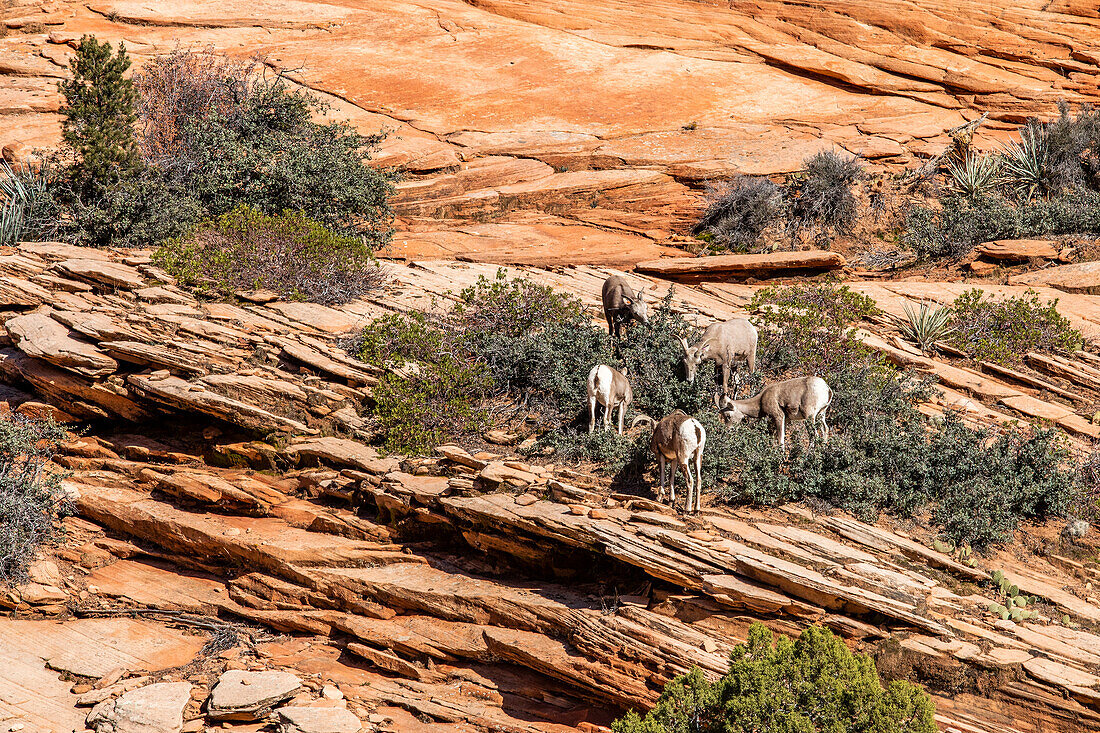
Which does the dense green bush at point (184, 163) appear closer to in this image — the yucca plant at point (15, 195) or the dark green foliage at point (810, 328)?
the yucca plant at point (15, 195)

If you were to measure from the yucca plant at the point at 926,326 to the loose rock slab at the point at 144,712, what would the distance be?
1133cm

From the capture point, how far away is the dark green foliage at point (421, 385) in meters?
11.0

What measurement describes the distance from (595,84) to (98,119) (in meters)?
12.0

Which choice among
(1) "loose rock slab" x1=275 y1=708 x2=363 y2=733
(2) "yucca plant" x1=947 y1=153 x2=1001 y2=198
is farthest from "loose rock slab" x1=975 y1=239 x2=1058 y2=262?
(1) "loose rock slab" x1=275 y1=708 x2=363 y2=733

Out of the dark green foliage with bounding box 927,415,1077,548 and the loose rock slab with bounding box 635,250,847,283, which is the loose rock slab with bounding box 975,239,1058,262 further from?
the dark green foliage with bounding box 927,415,1077,548

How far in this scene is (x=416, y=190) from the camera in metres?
19.0

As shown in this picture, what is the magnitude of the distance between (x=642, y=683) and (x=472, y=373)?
491 centimetres

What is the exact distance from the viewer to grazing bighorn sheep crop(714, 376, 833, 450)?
10.2 meters

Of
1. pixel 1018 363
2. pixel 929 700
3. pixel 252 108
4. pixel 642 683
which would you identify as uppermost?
pixel 252 108

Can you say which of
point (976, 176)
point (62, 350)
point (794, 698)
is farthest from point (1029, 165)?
point (62, 350)

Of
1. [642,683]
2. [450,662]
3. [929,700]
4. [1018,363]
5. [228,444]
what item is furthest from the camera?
[1018,363]

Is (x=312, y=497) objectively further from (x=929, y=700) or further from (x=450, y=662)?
(x=929, y=700)

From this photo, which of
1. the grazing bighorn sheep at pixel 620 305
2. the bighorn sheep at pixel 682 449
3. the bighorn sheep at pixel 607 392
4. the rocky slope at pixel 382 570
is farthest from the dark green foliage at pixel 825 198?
the bighorn sheep at pixel 682 449

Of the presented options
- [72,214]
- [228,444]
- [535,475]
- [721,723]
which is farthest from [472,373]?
[72,214]
